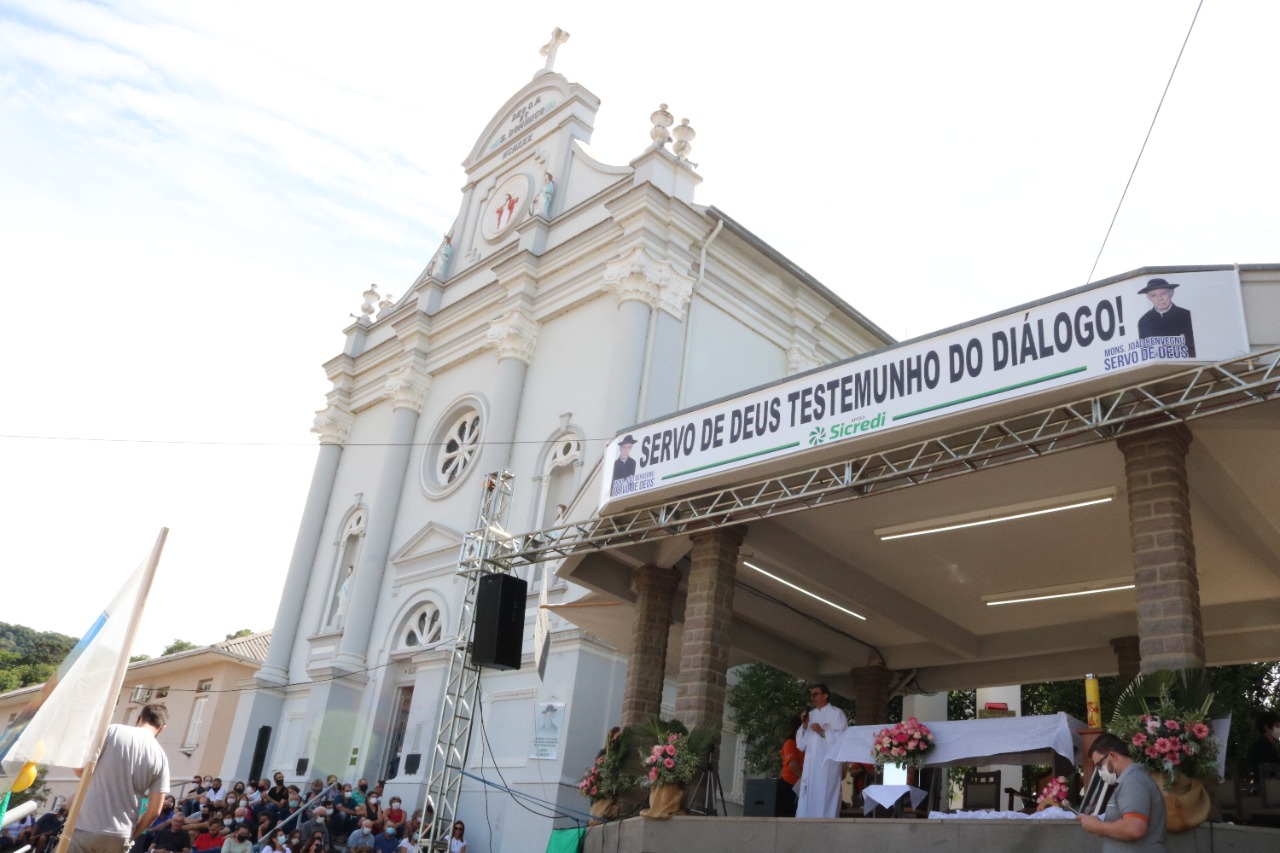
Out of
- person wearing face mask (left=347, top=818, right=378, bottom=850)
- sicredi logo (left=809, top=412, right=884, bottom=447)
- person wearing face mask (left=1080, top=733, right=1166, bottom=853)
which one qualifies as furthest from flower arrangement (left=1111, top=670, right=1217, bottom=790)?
person wearing face mask (left=347, top=818, right=378, bottom=850)

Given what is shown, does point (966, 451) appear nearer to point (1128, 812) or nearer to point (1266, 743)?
point (1266, 743)

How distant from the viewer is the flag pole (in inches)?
217

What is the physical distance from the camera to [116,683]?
586 centimetres

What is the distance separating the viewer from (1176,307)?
Result: 8.27 m

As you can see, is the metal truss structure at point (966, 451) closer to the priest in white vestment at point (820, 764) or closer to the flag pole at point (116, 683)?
the priest in white vestment at point (820, 764)

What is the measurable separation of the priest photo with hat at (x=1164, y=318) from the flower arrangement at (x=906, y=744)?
4.02 meters

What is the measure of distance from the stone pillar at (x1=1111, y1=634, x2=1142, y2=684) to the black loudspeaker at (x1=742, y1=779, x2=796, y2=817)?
6.30m

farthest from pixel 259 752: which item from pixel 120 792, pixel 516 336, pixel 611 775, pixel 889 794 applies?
pixel 120 792

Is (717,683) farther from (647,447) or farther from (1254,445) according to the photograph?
(1254,445)

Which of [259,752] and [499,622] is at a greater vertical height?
[499,622]

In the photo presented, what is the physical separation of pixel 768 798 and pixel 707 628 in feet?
6.52

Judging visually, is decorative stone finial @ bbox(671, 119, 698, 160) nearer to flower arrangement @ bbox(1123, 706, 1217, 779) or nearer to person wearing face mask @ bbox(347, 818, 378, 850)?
person wearing face mask @ bbox(347, 818, 378, 850)

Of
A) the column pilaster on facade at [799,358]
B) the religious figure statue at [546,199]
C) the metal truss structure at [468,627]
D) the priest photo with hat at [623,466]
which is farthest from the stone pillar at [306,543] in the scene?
the priest photo with hat at [623,466]

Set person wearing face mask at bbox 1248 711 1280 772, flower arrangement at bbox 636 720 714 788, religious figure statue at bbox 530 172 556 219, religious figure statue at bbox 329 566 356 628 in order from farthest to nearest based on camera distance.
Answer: religious figure statue at bbox 329 566 356 628 < religious figure statue at bbox 530 172 556 219 < flower arrangement at bbox 636 720 714 788 < person wearing face mask at bbox 1248 711 1280 772
